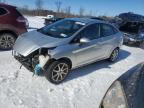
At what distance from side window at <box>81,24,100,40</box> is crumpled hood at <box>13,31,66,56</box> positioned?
0.96m

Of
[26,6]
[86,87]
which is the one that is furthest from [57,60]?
[26,6]

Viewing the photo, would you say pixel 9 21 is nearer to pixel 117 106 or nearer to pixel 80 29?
pixel 80 29

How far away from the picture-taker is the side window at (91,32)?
21.6 ft

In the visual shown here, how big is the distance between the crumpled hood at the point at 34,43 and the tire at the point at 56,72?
1.63 feet

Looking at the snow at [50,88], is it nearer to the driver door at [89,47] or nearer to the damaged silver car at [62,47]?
the damaged silver car at [62,47]

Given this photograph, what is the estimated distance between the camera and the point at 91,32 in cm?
686

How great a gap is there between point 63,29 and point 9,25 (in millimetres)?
2545

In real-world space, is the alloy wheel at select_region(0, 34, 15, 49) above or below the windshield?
below

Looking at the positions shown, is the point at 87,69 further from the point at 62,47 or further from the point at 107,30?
the point at 62,47

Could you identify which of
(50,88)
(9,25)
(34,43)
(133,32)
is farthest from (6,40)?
(133,32)

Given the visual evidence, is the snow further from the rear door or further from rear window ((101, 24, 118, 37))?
rear window ((101, 24, 118, 37))

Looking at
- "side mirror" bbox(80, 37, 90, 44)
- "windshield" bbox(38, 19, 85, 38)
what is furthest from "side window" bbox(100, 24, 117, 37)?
"side mirror" bbox(80, 37, 90, 44)

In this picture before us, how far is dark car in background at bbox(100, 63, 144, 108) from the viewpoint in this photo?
249cm

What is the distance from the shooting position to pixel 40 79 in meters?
5.88
